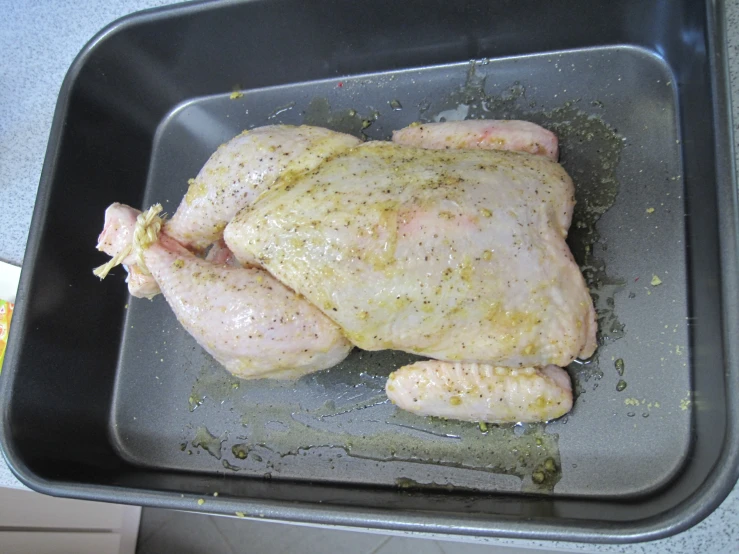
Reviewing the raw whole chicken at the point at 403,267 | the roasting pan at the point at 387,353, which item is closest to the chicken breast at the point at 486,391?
the raw whole chicken at the point at 403,267

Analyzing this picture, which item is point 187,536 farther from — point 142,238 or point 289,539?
point 142,238

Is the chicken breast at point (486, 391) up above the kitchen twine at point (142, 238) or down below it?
below

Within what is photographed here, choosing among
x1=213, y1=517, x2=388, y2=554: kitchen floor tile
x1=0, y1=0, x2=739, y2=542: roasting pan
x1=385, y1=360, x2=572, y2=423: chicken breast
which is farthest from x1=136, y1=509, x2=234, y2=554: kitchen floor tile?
x1=385, y1=360, x2=572, y2=423: chicken breast

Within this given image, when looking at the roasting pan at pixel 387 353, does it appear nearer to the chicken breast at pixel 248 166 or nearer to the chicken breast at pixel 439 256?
the chicken breast at pixel 439 256

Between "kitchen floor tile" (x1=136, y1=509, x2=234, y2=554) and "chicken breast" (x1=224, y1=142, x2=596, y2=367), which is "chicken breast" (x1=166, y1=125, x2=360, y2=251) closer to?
"chicken breast" (x1=224, y1=142, x2=596, y2=367)

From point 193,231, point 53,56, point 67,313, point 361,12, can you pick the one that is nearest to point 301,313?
point 193,231

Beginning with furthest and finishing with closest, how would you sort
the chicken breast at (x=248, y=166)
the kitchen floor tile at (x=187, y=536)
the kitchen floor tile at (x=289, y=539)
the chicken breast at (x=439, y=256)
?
1. the kitchen floor tile at (x=187, y=536)
2. the kitchen floor tile at (x=289, y=539)
3. the chicken breast at (x=248, y=166)
4. the chicken breast at (x=439, y=256)

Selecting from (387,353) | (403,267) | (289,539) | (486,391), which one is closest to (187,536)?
(289,539)

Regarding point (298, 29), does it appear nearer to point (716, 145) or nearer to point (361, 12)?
point (361, 12)
